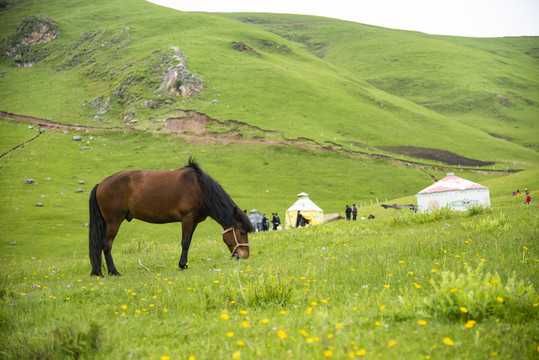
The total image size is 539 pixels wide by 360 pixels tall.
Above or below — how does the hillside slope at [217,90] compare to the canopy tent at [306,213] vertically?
above

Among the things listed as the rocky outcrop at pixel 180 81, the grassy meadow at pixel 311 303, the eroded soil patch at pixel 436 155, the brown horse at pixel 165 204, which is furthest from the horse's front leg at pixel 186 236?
the rocky outcrop at pixel 180 81

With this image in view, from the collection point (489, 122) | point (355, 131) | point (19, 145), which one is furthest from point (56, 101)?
point (489, 122)

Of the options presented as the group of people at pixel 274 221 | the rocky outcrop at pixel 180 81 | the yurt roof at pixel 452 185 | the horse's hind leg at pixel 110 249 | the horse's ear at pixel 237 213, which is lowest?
the group of people at pixel 274 221

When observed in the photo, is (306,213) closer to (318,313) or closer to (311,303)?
(311,303)

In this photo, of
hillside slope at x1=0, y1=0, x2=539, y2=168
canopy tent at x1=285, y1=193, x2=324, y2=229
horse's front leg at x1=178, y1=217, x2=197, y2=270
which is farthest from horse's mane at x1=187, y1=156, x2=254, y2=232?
hillside slope at x1=0, y1=0, x2=539, y2=168

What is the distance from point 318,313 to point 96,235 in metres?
9.41

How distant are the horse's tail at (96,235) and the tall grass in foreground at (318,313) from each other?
134 inches

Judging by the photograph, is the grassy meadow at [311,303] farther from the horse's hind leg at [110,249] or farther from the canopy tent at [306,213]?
the canopy tent at [306,213]

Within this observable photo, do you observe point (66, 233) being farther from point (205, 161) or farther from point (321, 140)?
point (321, 140)

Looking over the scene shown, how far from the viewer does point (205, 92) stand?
323 feet

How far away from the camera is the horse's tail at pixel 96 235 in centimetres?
1187

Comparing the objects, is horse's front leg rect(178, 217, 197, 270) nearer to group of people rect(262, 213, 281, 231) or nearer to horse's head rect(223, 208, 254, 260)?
horse's head rect(223, 208, 254, 260)

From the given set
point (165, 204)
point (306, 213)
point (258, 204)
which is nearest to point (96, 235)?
point (165, 204)

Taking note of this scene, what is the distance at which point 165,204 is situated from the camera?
40.5ft
